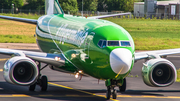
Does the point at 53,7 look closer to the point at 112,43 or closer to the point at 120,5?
the point at 112,43

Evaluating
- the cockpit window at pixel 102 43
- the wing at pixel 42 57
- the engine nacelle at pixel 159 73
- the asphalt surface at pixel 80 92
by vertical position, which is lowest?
the asphalt surface at pixel 80 92

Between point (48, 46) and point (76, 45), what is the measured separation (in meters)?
5.11

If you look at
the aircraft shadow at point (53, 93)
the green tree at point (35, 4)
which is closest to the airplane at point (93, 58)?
the aircraft shadow at point (53, 93)

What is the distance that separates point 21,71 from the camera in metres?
19.3

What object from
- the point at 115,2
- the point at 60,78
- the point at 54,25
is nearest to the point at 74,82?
the point at 60,78

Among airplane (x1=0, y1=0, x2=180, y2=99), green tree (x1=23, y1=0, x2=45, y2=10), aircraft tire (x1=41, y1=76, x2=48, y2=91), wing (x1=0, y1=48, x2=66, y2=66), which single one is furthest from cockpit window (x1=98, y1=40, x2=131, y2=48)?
green tree (x1=23, y1=0, x2=45, y2=10)

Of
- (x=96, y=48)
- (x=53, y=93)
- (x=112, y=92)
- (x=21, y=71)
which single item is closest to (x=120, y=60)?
(x=96, y=48)

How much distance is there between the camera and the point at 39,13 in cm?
12344

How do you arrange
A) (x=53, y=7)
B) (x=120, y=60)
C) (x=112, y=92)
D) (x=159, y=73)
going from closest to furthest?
(x=120, y=60) < (x=112, y=92) < (x=159, y=73) < (x=53, y=7)

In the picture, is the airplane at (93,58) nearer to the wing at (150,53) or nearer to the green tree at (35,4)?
the wing at (150,53)

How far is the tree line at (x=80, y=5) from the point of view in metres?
125

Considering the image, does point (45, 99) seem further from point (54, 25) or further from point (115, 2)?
point (115, 2)

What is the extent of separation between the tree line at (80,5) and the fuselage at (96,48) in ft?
327

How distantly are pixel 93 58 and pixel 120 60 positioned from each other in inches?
67.5
